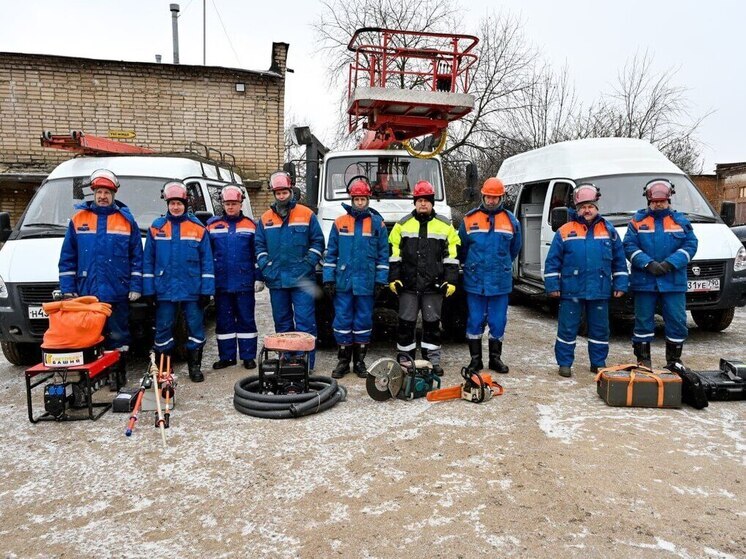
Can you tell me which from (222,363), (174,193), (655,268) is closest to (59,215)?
(174,193)

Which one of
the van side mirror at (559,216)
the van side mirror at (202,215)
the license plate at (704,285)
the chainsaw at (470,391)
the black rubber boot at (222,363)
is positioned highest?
the van side mirror at (559,216)

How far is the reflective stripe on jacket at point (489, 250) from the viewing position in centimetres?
538

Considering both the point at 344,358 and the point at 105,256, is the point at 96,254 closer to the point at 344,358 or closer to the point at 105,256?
the point at 105,256

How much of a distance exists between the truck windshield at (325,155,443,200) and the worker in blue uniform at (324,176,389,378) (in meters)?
1.58

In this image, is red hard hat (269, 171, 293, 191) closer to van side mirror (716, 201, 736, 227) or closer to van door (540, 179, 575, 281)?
van door (540, 179, 575, 281)

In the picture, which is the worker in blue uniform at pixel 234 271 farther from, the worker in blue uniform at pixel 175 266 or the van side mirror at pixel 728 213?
the van side mirror at pixel 728 213

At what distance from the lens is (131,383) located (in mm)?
5441

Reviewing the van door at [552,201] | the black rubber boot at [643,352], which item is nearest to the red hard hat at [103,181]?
the black rubber boot at [643,352]

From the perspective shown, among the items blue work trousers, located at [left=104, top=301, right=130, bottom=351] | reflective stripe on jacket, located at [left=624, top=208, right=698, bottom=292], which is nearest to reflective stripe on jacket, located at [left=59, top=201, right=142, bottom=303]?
blue work trousers, located at [left=104, top=301, right=130, bottom=351]

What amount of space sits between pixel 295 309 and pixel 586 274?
2938 millimetres

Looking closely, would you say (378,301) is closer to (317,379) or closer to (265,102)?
(317,379)

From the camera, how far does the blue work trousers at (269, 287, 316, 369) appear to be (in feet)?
18.1

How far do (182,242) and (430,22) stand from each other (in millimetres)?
16330

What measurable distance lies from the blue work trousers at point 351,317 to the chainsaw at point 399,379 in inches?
26.1
